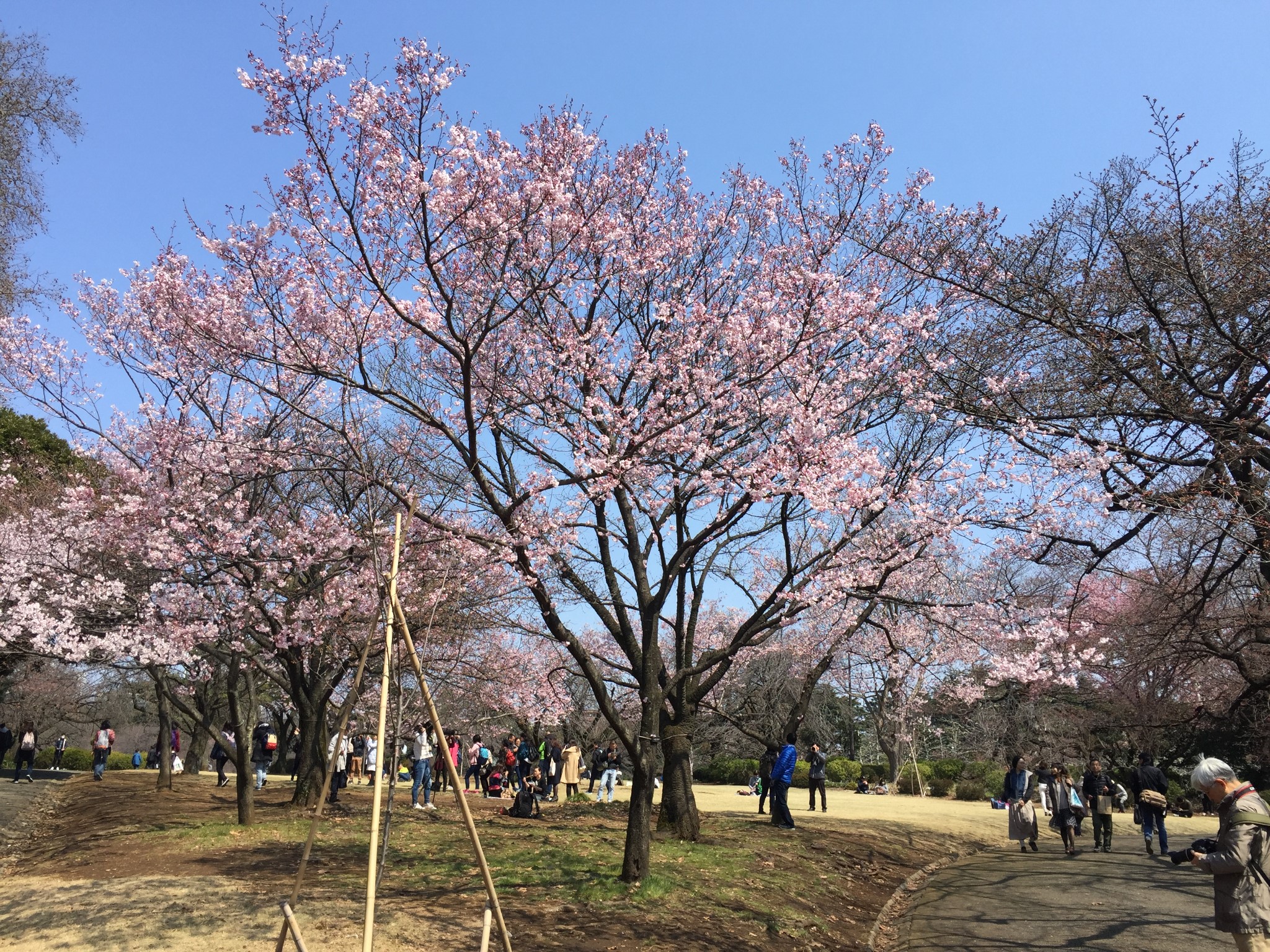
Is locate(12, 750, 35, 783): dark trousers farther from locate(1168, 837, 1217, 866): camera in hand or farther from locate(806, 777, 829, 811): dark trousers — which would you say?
locate(1168, 837, 1217, 866): camera in hand

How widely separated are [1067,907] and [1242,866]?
5.81 meters

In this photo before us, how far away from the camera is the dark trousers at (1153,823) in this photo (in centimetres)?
1434

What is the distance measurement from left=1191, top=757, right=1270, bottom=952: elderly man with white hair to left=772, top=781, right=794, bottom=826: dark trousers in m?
10.9

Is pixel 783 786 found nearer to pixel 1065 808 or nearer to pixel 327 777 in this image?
pixel 1065 808

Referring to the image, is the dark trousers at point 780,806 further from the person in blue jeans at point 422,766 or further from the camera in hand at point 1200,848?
the camera in hand at point 1200,848

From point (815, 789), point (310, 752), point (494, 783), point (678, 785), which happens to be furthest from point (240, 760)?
point (815, 789)

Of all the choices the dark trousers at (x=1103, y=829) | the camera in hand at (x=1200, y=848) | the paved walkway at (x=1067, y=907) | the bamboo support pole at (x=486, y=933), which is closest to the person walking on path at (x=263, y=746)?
the paved walkway at (x=1067, y=907)

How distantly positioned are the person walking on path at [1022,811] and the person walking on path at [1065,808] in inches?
16.7

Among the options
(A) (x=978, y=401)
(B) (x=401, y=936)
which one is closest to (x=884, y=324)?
(A) (x=978, y=401)

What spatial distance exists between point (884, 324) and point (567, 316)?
4.31 meters

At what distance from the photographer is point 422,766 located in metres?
17.3

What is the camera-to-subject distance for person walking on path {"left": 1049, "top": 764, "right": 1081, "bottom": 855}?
15.1 m

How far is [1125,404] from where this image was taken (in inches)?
368

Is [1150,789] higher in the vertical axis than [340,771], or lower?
higher
